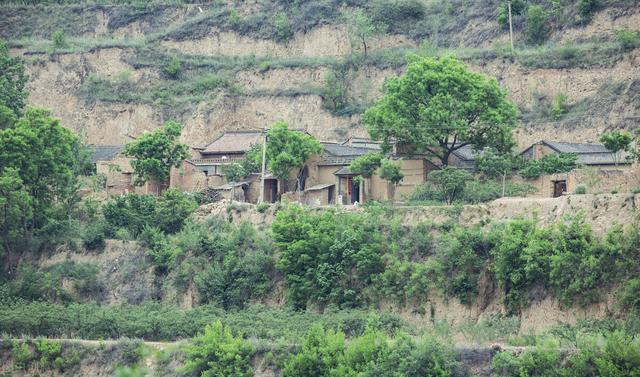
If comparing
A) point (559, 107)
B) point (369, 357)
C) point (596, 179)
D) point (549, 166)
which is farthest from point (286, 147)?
point (369, 357)

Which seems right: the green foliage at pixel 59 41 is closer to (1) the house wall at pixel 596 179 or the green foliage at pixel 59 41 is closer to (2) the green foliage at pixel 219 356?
(1) the house wall at pixel 596 179

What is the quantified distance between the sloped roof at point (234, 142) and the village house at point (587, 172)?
36.7ft

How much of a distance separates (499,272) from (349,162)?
13.8m

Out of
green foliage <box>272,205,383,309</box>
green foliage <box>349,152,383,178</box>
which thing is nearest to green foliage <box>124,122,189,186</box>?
green foliage <box>349,152,383,178</box>

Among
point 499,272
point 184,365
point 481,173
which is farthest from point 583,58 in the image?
point 184,365

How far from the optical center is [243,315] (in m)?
49.3

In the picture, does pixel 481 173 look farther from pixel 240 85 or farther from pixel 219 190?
pixel 240 85

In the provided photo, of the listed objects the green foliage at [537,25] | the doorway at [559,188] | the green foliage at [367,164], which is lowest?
the doorway at [559,188]

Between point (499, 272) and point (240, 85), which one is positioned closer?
point (499, 272)

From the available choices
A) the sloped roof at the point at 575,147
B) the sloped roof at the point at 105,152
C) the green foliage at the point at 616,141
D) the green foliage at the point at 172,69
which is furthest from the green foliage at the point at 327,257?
the green foliage at the point at 172,69

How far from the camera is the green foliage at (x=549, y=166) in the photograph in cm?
5434

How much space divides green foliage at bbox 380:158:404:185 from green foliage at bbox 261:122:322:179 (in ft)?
13.1

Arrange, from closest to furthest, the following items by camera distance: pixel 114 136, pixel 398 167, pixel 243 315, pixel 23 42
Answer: pixel 243 315 < pixel 398 167 < pixel 114 136 < pixel 23 42

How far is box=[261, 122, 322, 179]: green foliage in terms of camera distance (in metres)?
58.4
